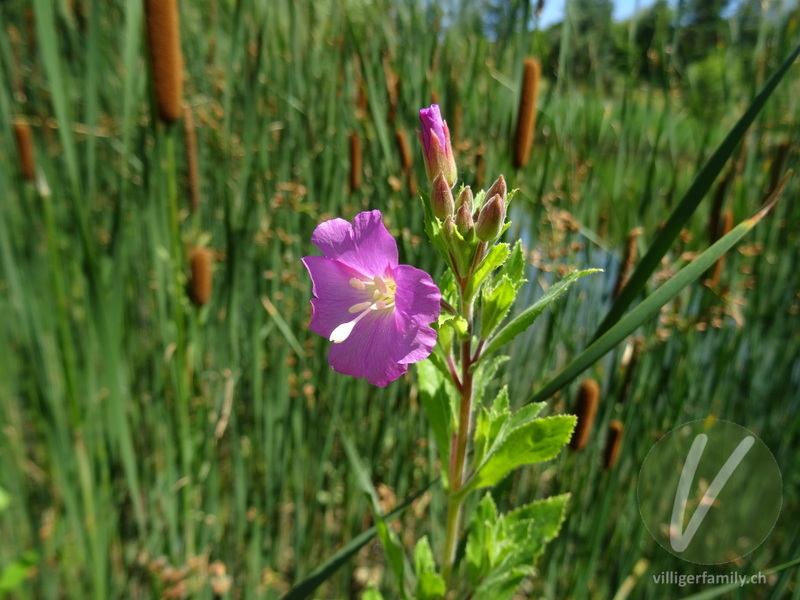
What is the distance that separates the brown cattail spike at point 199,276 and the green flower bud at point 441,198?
2.09 ft

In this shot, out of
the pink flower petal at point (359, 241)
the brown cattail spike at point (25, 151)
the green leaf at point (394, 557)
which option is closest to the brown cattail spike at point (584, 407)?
the green leaf at point (394, 557)

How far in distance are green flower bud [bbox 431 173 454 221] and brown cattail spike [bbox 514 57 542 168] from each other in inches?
19.1

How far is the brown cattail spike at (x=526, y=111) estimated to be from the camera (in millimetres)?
885

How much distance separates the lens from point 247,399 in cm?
147

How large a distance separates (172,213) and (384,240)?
19.8 inches

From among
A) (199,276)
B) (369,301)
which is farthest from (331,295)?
(199,276)

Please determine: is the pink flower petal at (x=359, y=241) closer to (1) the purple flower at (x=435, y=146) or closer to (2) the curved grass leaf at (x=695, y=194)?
(1) the purple flower at (x=435, y=146)

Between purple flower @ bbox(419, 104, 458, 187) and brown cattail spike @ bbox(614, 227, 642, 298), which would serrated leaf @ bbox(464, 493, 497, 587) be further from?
brown cattail spike @ bbox(614, 227, 642, 298)

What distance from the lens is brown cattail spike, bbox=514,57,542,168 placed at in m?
0.89

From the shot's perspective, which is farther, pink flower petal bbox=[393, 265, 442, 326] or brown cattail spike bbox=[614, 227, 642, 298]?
brown cattail spike bbox=[614, 227, 642, 298]

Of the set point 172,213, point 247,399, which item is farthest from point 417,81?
point 247,399

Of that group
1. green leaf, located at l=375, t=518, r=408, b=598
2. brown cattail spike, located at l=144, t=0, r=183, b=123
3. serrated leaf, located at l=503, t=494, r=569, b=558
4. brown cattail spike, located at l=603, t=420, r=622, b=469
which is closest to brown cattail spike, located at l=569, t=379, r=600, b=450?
brown cattail spike, located at l=603, t=420, r=622, b=469

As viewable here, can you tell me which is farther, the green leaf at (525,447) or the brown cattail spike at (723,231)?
the brown cattail spike at (723,231)

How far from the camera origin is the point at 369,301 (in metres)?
0.54
